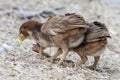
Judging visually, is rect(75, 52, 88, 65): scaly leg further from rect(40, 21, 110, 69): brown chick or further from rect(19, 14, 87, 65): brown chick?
rect(19, 14, 87, 65): brown chick

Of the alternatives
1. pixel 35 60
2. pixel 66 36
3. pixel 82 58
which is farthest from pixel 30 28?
pixel 82 58

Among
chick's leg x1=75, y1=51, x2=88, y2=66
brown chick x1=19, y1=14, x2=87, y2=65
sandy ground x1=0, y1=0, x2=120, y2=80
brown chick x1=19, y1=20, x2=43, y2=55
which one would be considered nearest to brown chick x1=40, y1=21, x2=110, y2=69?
chick's leg x1=75, y1=51, x2=88, y2=66

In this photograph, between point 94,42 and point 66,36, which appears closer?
point 66,36

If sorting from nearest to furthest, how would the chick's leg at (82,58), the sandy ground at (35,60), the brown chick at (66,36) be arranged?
the sandy ground at (35,60)
the brown chick at (66,36)
the chick's leg at (82,58)

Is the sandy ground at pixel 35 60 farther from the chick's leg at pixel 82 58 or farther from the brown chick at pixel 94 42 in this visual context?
the brown chick at pixel 94 42

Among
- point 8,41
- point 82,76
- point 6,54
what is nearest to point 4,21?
point 8,41

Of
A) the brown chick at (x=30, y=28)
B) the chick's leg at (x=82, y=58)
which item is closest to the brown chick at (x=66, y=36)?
the brown chick at (x=30, y=28)

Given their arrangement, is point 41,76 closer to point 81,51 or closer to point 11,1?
point 81,51

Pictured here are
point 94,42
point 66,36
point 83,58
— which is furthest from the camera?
point 83,58

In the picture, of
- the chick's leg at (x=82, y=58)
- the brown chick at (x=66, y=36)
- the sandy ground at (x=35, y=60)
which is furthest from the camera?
the chick's leg at (x=82, y=58)

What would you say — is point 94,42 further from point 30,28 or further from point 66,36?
point 30,28

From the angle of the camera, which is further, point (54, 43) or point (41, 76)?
point (54, 43)
